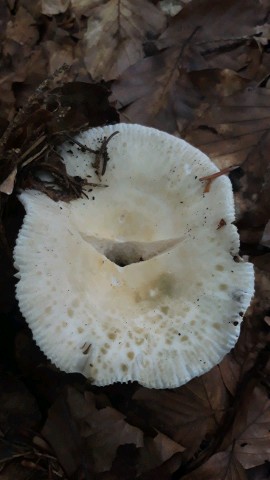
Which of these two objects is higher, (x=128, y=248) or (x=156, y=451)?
(x=128, y=248)

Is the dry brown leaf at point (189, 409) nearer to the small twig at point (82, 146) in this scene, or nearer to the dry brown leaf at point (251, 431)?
the dry brown leaf at point (251, 431)

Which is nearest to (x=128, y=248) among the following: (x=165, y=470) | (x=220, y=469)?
(x=165, y=470)

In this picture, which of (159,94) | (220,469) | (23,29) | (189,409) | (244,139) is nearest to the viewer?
(220,469)

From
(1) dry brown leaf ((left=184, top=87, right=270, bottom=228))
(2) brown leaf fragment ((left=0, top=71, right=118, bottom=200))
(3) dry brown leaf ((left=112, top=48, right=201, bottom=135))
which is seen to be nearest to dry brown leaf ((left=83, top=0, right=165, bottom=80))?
(3) dry brown leaf ((left=112, top=48, right=201, bottom=135))

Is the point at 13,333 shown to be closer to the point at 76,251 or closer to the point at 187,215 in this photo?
the point at 76,251

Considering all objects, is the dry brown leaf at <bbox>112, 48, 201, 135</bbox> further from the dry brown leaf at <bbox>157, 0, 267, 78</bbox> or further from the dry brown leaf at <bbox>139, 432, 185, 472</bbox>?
the dry brown leaf at <bbox>139, 432, 185, 472</bbox>

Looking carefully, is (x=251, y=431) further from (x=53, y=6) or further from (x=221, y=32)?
(x=53, y=6)

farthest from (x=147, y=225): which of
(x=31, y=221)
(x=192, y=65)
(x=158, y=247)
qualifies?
(x=192, y=65)
